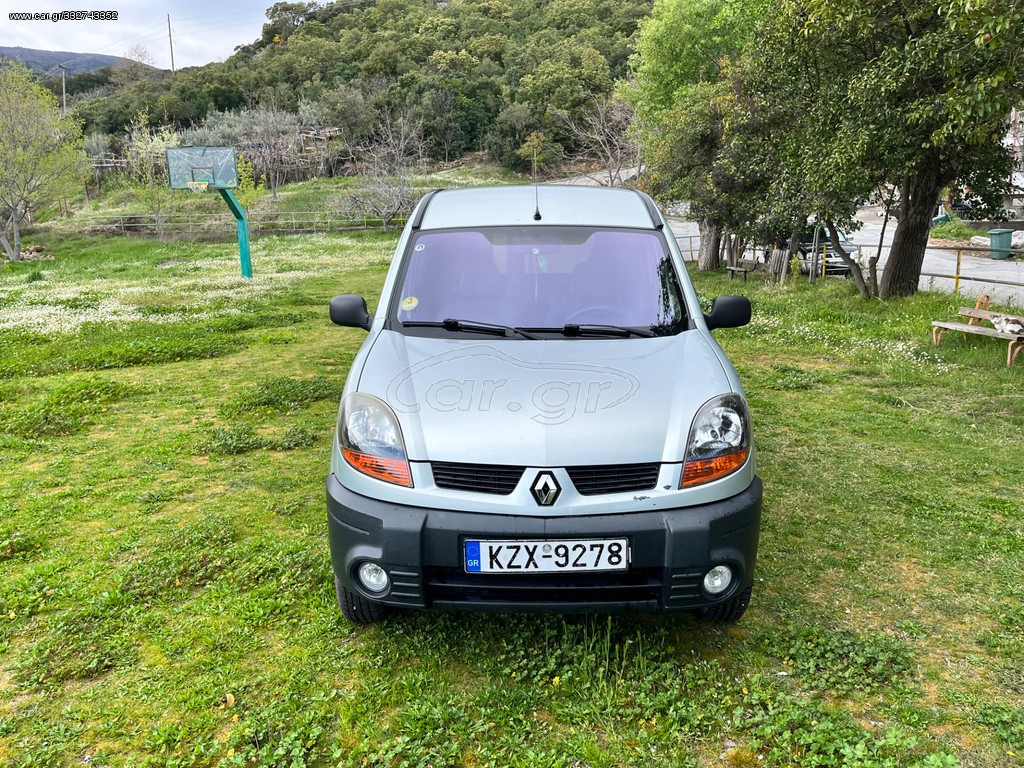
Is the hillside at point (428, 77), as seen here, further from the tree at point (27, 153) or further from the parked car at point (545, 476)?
the parked car at point (545, 476)

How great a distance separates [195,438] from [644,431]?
15.4 feet

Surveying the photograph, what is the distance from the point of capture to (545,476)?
103 inches

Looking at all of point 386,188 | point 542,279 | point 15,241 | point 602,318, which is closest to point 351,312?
point 542,279

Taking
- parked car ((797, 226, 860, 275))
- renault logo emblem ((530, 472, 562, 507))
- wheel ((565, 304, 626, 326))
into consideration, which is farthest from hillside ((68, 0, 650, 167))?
renault logo emblem ((530, 472, 562, 507))

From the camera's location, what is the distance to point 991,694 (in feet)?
9.04

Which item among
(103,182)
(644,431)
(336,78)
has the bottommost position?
→ (644,431)

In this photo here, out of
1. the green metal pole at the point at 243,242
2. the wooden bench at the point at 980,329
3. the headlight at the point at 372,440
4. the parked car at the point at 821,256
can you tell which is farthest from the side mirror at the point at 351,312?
the parked car at the point at 821,256

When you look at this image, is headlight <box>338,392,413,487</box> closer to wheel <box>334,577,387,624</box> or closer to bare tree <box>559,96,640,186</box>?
wheel <box>334,577,387,624</box>

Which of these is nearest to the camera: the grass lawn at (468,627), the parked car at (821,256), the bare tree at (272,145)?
the grass lawn at (468,627)

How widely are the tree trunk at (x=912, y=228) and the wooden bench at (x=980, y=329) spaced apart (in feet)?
9.72

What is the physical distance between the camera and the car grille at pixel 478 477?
265cm

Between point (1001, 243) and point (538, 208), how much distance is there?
1267 inches

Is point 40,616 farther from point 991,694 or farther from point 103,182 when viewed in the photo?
point 103,182

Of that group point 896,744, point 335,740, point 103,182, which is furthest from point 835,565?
point 103,182
